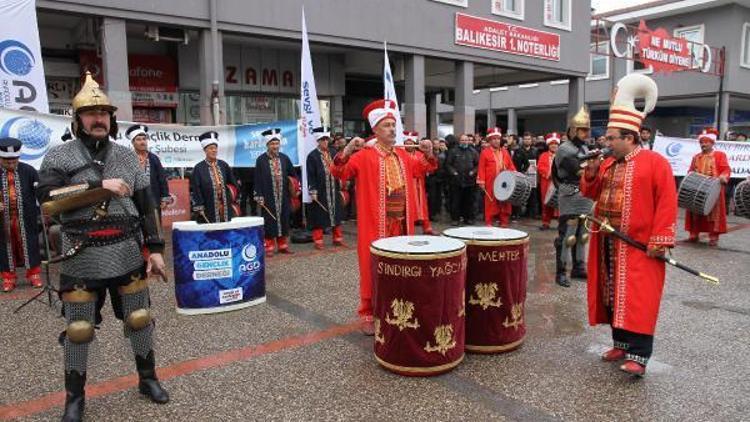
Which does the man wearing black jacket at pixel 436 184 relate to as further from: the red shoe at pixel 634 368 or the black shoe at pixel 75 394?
the black shoe at pixel 75 394

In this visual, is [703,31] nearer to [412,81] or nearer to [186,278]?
[412,81]

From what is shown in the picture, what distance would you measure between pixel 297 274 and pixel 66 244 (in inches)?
154

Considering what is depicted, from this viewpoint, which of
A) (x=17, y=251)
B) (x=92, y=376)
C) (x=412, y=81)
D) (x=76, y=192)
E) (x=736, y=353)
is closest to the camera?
(x=76, y=192)

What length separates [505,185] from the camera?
10055 millimetres

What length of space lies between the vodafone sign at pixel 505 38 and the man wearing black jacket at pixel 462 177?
14.4 feet

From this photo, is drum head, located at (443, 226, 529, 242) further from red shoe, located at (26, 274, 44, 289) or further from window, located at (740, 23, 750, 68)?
window, located at (740, 23, 750, 68)

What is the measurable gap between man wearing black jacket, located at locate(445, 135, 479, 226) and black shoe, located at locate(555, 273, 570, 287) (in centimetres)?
477

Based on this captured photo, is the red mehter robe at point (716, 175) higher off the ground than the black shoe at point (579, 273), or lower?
higher

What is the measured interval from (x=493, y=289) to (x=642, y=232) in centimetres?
108

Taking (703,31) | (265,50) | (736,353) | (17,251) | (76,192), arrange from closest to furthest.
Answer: (76,192)
(736,353)
(17,251)
(265,50)
(703,31)

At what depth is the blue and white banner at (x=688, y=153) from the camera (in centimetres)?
1338

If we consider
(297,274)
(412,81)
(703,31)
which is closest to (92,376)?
(297,274)

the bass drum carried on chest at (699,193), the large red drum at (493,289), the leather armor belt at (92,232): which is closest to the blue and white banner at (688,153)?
the bass drum carried on chest at (699,193)

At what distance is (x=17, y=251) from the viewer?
6.47 metres
